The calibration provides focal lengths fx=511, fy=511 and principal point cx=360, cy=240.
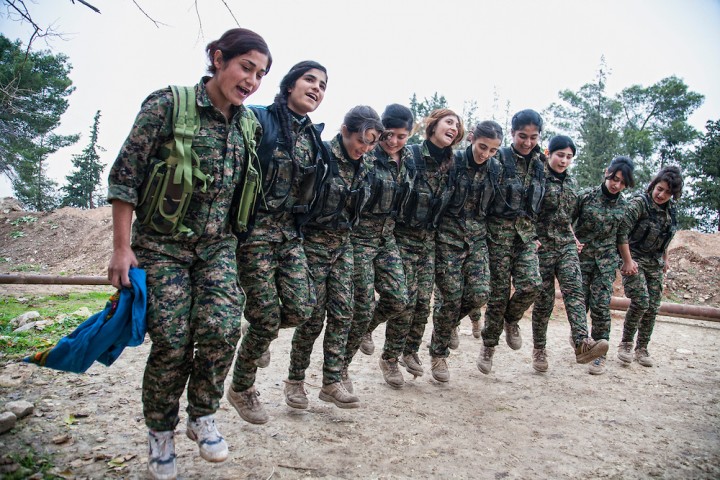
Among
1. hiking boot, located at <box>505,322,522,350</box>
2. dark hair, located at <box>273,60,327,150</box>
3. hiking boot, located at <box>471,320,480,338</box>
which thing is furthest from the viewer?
hiking boot, located at <box>471,320,480,338</box>

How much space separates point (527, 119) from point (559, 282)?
1.94m

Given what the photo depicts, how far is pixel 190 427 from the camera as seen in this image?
286 cm

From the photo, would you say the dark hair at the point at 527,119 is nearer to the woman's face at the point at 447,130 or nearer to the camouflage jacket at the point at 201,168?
the woman's face at the point at 447,130

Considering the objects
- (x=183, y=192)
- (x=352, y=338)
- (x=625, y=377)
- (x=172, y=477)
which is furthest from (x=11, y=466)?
(x=625, y=377)

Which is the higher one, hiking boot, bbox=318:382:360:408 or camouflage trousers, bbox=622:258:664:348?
camouflage trousers, bbox=622:258:664:348

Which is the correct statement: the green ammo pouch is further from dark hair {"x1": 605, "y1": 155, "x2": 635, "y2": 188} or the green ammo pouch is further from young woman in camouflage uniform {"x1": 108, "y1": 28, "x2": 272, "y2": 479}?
dark hair {"x1": 605, "y1": 155, "x2": 635, "y2": 188}

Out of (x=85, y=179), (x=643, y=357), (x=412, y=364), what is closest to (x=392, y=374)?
(x=412, y=364)

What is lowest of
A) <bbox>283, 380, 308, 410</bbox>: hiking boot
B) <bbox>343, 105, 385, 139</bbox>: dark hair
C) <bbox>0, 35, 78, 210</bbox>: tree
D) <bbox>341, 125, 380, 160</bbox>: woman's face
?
<bbox>283, 380, 308, 410</bbox>: hiking boot

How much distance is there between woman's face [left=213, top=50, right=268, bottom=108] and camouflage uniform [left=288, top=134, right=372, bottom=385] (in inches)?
49.4

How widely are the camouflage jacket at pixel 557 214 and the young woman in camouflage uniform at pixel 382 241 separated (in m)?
2.03

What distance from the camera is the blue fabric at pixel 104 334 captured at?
2.47 meters

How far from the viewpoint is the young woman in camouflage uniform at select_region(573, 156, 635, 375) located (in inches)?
242

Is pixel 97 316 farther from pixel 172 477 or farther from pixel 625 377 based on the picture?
pixel 625 377

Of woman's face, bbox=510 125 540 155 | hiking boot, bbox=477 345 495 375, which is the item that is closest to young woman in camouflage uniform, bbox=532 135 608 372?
woman's face, bbox=510 125 540 155
